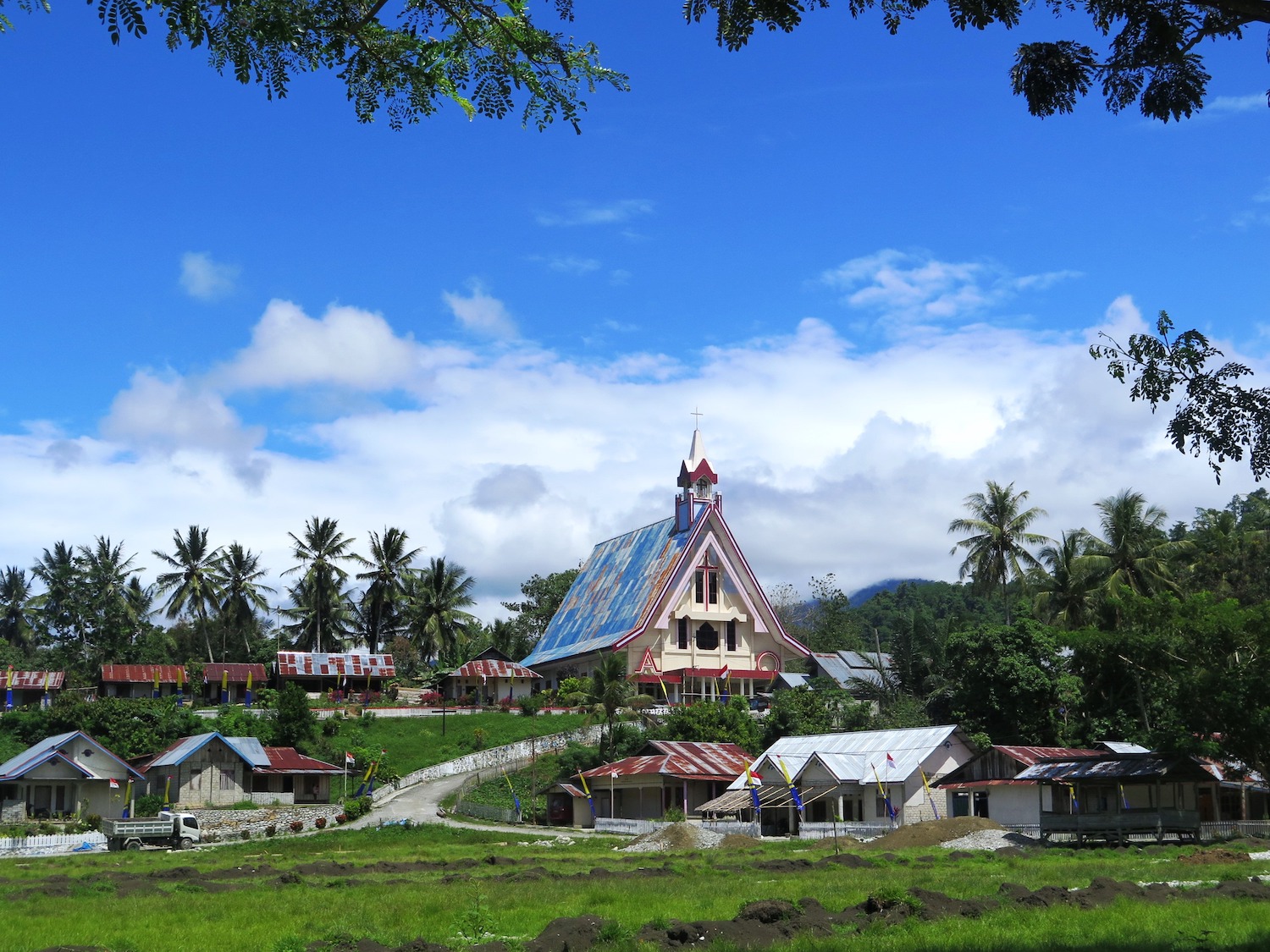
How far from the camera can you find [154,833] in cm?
4378

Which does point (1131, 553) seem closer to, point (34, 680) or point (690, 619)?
point (690, 619)

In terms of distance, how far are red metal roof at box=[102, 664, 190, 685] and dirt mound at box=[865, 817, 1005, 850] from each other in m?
46.3

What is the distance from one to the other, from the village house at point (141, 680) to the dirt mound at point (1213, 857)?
Answer: 56380mm

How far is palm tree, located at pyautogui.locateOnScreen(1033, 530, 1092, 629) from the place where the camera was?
64.7 metres

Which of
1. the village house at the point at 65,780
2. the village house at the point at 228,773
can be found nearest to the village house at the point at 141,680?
the village house at the point at 65,780

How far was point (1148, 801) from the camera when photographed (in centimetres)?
4444

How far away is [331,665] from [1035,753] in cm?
4521

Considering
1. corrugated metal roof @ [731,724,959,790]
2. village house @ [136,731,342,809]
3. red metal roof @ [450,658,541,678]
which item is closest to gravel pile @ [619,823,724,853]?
corrugated metal roof @ [731,724,959,790]

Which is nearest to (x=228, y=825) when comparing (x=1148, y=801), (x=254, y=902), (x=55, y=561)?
(x=254, y=902)

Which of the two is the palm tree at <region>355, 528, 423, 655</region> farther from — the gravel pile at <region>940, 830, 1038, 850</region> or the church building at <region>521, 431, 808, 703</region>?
the gravel pile at <region>940, 830, 1038, 850</region>

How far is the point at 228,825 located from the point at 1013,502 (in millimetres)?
44979

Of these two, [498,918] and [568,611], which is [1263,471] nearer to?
[498,918]

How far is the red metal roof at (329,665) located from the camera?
75875 mm

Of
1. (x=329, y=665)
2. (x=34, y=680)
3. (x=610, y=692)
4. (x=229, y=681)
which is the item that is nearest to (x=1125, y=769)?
(x=610, y=692)
